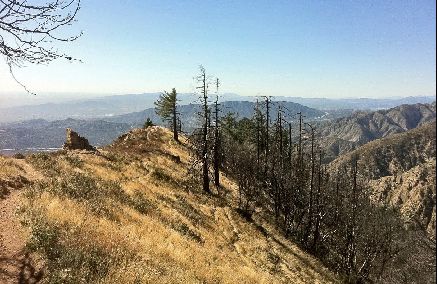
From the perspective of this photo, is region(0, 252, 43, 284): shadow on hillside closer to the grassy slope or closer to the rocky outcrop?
the grassy slope

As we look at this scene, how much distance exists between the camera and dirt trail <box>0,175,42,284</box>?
29.1 ft

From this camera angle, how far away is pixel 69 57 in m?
6.70

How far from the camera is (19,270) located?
9.16 meters

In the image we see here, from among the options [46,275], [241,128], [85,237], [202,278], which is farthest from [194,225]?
[241,128]

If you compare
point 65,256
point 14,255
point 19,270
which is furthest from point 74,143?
point 19,270

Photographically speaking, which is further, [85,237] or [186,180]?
[186,180]

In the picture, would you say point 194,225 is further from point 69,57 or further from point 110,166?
point 69,57

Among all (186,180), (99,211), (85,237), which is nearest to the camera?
(85,237)

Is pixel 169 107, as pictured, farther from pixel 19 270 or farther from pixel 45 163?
pixel 19 270

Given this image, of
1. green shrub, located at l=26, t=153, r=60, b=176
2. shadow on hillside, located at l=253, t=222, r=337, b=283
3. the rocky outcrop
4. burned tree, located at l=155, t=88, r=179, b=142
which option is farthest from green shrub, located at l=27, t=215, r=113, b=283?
burned tree, located at l=155, t=88, r=179, b=142

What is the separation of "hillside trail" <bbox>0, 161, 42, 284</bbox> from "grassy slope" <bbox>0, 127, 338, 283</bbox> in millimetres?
309

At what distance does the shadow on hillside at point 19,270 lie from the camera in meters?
8.76

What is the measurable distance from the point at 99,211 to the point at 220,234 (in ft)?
44.5

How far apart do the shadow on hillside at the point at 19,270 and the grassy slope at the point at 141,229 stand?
1.04 ft
